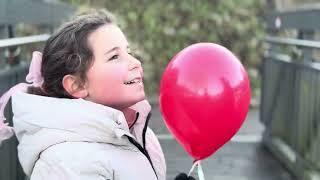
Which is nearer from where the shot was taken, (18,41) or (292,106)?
(18,41)

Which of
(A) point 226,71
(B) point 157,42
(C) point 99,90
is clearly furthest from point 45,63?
(B) point 157,42

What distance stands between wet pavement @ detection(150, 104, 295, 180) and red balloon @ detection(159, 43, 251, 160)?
3.26m

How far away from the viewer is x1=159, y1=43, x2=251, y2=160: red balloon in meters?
2.46

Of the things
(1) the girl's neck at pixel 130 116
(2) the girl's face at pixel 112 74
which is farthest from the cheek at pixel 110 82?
(1) the girl's neck at pixel 130 116

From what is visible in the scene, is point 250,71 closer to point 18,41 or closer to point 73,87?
point 18,41

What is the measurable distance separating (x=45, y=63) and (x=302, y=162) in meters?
3.79

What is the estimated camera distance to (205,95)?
97.0 inches

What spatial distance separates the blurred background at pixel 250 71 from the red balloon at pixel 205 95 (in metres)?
0.37

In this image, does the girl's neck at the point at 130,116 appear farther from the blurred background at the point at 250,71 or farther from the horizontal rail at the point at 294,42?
the horizontal rail at the point at 294,42

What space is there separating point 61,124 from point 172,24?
388 inches

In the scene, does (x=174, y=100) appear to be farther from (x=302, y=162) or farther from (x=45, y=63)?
(x=302, y=162)

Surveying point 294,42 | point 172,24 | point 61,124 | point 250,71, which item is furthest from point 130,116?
point 250,71

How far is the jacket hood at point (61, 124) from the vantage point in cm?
217

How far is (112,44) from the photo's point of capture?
7.62ft
